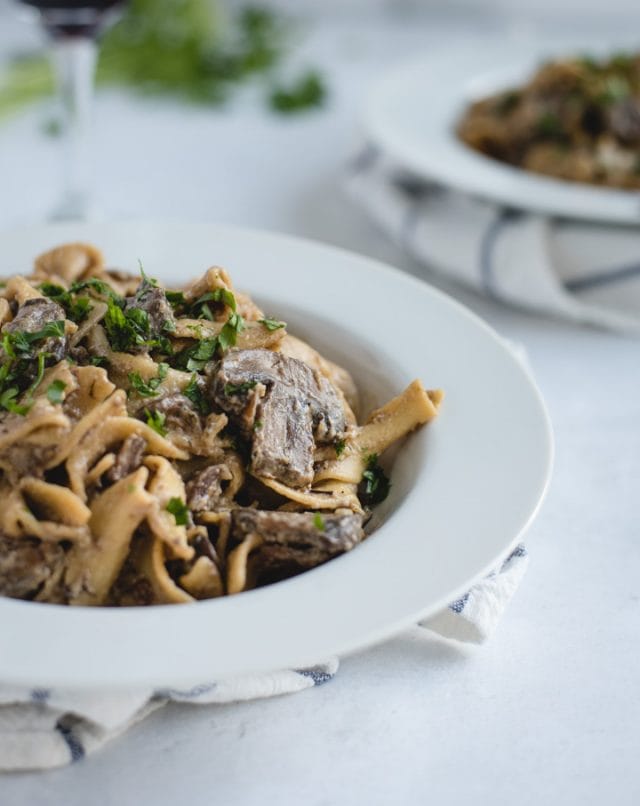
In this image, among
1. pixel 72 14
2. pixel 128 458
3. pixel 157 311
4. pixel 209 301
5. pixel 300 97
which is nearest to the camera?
pixel 128 458

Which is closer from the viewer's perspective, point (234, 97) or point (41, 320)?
point (41, 320)

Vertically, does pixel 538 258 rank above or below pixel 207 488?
below

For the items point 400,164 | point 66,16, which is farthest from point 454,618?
point 66,16

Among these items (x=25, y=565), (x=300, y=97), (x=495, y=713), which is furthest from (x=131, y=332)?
(x=300, y=97)

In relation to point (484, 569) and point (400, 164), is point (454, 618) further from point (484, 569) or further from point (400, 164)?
point (400, 164)

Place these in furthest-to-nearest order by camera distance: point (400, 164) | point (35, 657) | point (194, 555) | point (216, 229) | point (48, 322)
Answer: point (400, 164)
point (216, 229)
point (48, 322)
point (194, 555)
point (35, 657)

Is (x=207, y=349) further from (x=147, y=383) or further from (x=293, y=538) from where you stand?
(x=293, y=538)
